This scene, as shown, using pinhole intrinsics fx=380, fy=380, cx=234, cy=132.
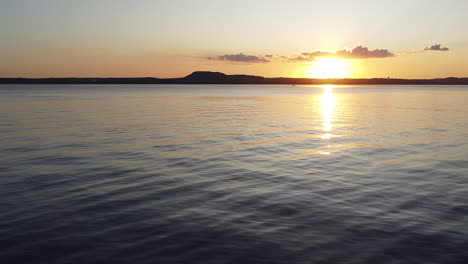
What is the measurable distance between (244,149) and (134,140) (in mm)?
9604

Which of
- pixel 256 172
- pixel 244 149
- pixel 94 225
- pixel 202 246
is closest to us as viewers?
pixel 202 246

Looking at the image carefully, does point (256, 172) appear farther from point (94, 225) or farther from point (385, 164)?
point (94, 225)

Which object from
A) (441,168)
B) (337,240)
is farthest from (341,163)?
(337,240)

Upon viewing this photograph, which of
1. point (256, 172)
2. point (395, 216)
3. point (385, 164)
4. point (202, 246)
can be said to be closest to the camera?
point (202, 246)

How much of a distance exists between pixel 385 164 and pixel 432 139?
13570 millimetres

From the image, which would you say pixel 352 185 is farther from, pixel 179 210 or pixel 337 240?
pixel 179 210

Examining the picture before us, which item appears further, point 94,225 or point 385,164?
point 385,164

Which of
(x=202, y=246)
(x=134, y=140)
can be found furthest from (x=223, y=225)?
(x=134, y=140)

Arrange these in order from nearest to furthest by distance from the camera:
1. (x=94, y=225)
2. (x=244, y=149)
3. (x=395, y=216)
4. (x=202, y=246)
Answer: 1. (x=202, y=246)
2. (x=94, y=225)
3. (x=395, y=216)
4. (x=244, y=149)

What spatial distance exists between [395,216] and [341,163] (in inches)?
379

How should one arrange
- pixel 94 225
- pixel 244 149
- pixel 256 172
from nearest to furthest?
pixel 94 225, pixel 256 172, pixel 244 149

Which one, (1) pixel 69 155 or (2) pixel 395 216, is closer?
(2) pixel 395 216

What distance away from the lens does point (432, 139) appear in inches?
1293

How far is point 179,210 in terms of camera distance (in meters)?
13.5
